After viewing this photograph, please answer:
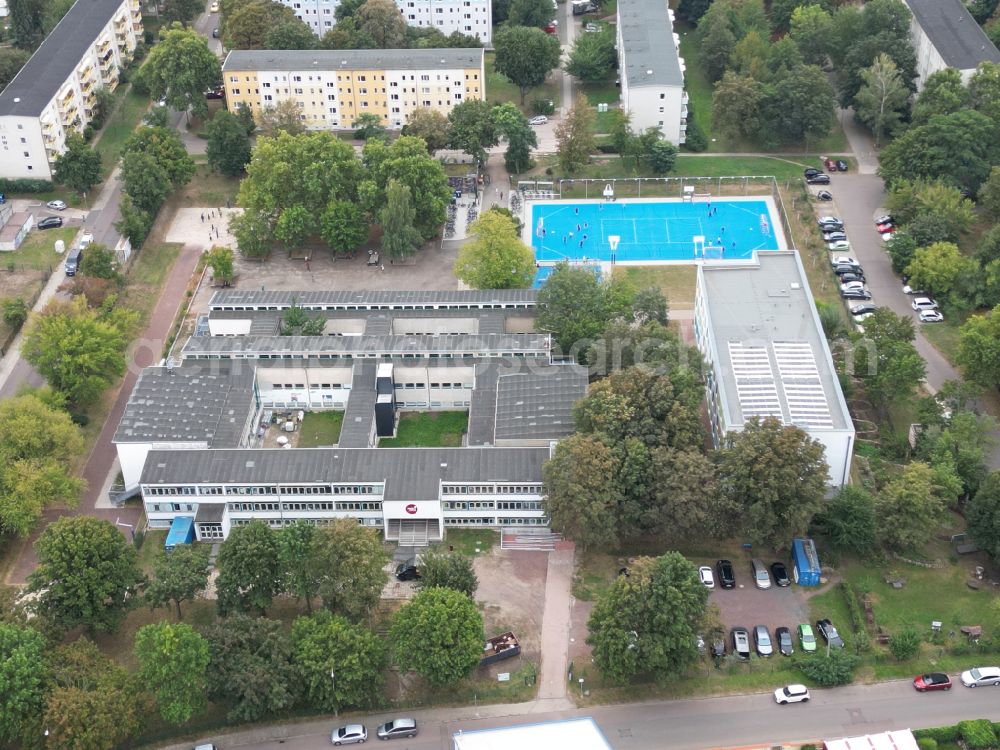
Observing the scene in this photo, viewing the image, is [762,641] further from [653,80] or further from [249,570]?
[653,80]

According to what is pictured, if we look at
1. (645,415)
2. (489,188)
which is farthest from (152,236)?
(645,415)

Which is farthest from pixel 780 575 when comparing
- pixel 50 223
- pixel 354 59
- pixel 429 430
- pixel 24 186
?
pixel 24 186

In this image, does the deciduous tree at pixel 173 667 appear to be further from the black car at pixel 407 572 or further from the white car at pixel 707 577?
the white car at pixel 707 577

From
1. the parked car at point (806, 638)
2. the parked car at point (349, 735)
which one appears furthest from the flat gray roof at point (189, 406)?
the parked car at point (806, 638)

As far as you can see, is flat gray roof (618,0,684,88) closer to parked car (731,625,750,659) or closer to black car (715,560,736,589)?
black car (715,560,736,589)

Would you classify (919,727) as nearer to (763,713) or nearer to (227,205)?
(763,713)

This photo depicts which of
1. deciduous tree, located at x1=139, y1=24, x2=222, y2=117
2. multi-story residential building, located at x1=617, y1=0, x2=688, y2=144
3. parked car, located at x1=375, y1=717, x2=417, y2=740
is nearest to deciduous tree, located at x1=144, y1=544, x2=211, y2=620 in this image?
parked car, located at x1=375, y1=717, x2=417, y2=740

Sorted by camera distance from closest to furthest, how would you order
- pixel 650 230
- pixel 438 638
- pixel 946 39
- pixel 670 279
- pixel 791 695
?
pixel 438 638 → pixel 791 695 → pixel 670 279 → pixel 650 230 → pixel 946 39
